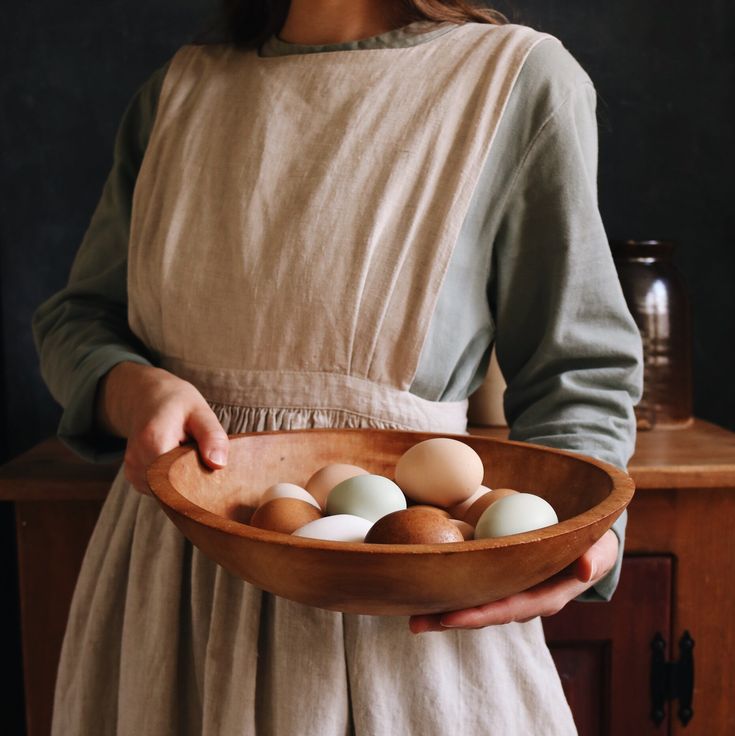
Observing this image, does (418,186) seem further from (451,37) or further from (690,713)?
(690,713)

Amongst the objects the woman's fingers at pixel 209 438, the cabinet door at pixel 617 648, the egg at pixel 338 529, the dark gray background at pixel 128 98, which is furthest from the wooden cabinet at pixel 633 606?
the egg at pixel 338 529

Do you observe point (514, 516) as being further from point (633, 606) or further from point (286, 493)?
point (633, 606)

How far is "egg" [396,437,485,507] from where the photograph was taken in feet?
1.97

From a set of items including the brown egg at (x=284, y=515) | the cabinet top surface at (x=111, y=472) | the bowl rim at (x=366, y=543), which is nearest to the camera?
the bowl rim at (x=366, y=543)

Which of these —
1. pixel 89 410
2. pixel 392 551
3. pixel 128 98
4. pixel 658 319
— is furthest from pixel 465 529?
pixel 128 98

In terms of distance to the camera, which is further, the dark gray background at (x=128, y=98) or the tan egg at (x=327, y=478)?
the dark gray background at (x=128, y=98)

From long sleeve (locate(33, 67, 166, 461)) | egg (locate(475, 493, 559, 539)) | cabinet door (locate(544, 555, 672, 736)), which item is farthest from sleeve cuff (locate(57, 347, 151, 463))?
cabinet door (locate(544, 555, 672, 736))

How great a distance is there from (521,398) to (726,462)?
1.51 feet

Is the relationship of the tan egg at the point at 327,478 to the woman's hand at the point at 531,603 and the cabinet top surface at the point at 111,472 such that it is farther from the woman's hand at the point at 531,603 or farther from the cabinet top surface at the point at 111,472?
the cabinet top surface at the point at 111,472

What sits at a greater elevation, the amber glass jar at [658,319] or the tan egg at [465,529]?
the tan egg at [465,529]

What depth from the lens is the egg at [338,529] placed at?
1.71 feet

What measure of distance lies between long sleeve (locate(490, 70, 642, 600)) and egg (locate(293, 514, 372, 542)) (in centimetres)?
21

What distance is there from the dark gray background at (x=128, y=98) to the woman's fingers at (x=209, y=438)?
898mm

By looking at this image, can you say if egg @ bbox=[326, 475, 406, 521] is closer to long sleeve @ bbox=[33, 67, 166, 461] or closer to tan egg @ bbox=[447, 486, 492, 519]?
tan egg @ bbox=[447, 486, 492, 519]
